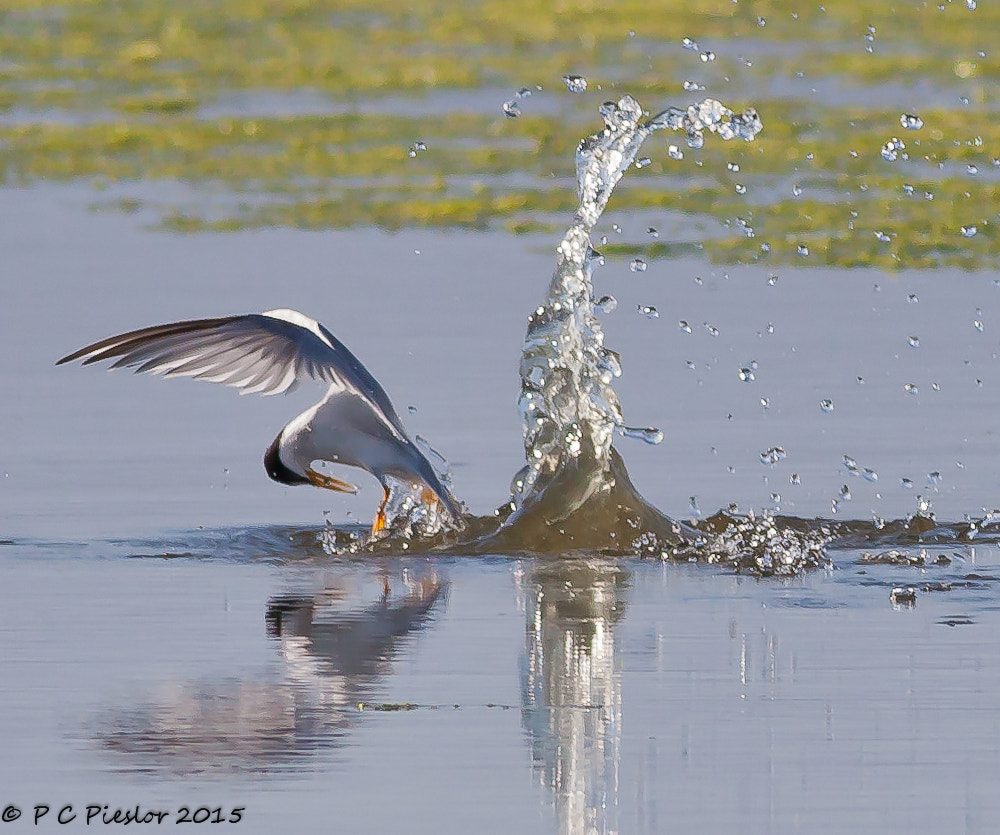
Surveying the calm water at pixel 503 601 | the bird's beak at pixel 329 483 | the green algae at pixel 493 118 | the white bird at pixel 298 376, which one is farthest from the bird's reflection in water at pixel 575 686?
the green algae at pixel 493 118

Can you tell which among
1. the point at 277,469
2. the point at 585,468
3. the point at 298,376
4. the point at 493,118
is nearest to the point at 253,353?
the point at 298,376

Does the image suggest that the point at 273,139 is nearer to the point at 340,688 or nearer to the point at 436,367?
the point at 436,367

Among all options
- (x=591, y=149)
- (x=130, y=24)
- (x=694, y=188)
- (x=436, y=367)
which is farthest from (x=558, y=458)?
(x=130, y=24)

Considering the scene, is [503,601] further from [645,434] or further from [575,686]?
[645,434]

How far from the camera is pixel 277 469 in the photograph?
10.1 m

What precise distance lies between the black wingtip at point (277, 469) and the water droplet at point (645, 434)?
47.6 inches

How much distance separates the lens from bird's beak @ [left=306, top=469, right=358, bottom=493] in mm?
10242

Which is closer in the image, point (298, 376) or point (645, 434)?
point (298, 376)

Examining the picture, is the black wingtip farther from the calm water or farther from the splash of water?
the splash of water

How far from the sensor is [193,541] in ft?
31.3

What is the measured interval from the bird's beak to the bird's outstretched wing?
1.17ft

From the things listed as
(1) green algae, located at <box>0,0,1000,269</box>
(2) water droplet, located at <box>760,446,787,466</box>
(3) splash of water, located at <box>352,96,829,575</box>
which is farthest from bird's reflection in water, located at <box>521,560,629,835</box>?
(1) green algae, located at <box>0,0,1000,269</box>

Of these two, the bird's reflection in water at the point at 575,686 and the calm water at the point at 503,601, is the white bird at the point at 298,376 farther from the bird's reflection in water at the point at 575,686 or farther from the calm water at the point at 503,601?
the bird's reflection in water at the point at 575,686

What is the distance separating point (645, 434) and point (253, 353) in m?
1.57
